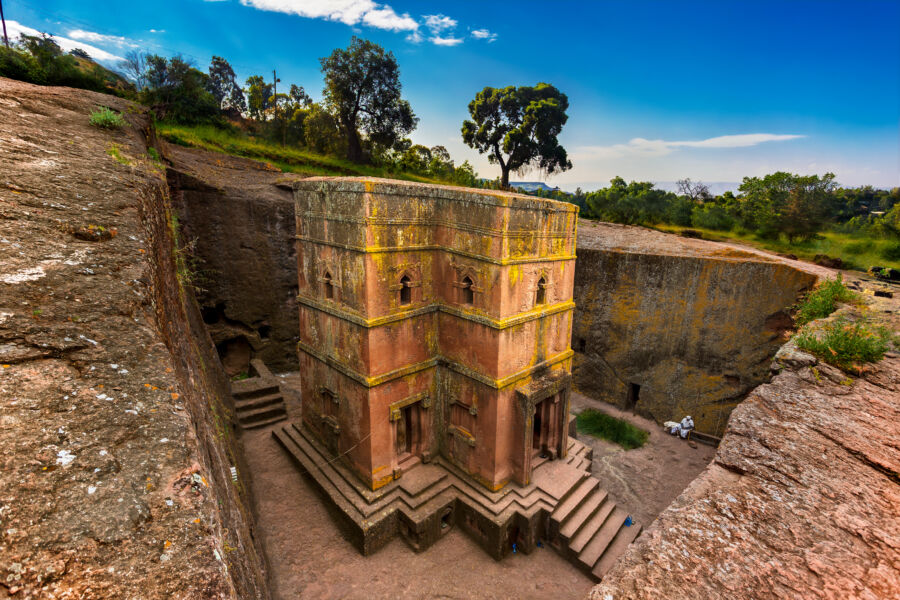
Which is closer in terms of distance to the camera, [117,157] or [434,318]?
[117,157]

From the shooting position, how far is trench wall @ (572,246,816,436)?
12453mm

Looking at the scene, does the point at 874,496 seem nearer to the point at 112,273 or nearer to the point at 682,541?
the point at 682,541

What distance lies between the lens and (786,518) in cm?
330

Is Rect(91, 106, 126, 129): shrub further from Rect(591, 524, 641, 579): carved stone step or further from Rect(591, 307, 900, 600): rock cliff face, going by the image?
Rect(591, 524, 641, 579): carved stone step

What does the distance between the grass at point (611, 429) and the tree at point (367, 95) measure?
19.2 metres

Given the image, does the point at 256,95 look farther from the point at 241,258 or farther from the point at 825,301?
the point at 825,301

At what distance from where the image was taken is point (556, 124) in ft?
89.5

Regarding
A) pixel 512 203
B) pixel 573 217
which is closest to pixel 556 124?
pixel 573 217

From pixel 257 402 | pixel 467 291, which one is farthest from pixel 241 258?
pixel 467 291

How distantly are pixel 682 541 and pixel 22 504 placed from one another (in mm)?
3937

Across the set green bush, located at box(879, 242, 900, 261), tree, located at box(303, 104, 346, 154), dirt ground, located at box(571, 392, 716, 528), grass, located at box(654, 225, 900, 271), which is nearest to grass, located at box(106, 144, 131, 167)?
dirt ground, located at box(571, 392, 716, 528)

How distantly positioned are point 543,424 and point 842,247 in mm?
17996

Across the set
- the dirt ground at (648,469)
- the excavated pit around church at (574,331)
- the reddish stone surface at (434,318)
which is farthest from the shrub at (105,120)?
the dirt ground at (648,469)

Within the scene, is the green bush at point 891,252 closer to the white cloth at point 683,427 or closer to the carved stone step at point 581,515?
the white cloth at point 683,427
